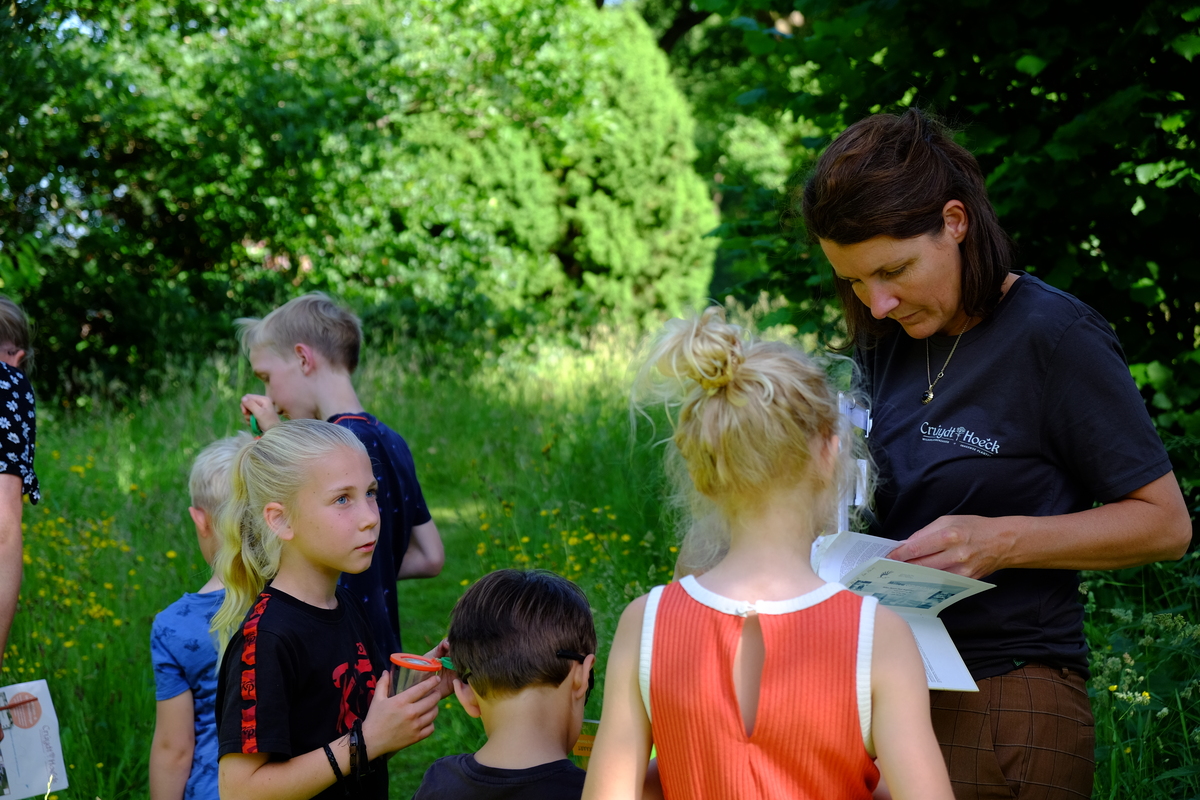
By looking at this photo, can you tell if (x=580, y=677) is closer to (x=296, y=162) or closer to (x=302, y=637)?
(x=302, y=637)

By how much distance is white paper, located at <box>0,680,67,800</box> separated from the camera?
2.59 metres

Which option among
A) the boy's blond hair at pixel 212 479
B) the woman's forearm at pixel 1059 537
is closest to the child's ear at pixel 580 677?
the woman's forearm at pixel 1059 537

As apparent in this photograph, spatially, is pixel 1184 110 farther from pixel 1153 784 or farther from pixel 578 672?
pixel 578 672

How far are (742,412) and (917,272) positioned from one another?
0.59 m

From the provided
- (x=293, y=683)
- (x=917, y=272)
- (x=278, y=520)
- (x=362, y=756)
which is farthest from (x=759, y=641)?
(x=278, y=520)

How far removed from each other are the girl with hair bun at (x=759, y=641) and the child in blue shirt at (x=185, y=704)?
143 centimetres

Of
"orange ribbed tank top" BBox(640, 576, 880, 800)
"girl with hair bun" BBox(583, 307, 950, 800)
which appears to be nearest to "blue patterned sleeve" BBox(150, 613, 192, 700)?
"girl with hair bun" BBox(583, 307, 950, 800)

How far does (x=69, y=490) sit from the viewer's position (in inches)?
234

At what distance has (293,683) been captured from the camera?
2.18 metres

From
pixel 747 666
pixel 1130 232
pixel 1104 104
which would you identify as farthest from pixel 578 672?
pixel 1130 232

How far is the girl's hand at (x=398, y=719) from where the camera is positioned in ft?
7.02

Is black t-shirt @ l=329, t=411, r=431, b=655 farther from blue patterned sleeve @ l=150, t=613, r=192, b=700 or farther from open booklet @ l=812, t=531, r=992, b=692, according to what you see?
→ open booklet @ l=812, t=531, r=992, b=692

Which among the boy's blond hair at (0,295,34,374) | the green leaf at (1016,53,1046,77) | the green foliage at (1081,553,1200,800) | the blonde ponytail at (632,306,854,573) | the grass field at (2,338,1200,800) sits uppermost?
the green leaf at (1016,53,1046,77)

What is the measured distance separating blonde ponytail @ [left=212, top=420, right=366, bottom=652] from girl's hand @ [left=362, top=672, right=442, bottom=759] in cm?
46
